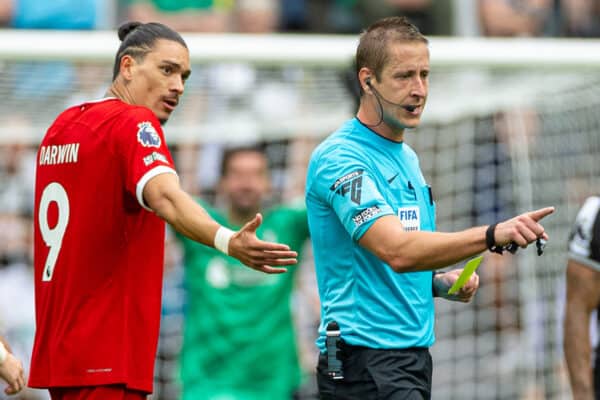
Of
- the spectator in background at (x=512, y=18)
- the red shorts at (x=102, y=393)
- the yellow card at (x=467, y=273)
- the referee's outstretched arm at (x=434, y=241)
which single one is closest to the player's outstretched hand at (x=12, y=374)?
the red shorts at (x=102, y=393)

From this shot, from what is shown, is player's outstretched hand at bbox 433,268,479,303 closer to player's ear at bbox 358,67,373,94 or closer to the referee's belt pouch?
the referee's belt pouch

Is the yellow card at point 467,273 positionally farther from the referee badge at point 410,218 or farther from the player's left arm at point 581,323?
the player's left arm at point 581,323

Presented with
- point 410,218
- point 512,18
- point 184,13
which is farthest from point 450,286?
point 512,18

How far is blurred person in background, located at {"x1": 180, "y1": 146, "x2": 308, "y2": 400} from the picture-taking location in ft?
25.2

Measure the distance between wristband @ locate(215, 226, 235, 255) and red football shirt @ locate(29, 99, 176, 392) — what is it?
1.36ft

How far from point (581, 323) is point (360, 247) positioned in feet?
6.48

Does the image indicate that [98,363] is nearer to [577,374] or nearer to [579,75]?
[577,374]

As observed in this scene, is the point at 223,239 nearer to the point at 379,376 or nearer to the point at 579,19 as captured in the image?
the point at 379,376

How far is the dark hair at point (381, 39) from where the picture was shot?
507cm

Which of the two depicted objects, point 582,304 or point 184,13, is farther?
point 184,13

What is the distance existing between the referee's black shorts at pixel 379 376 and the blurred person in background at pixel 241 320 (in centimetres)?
271

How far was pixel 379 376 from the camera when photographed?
16.0 ft

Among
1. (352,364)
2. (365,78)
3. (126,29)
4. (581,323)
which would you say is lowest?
(352,364)

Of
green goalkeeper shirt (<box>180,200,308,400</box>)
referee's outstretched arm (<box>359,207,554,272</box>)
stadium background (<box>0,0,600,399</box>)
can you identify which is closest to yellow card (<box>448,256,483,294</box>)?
referee's outstretched arm (<box>359,207,554,272</box>)
